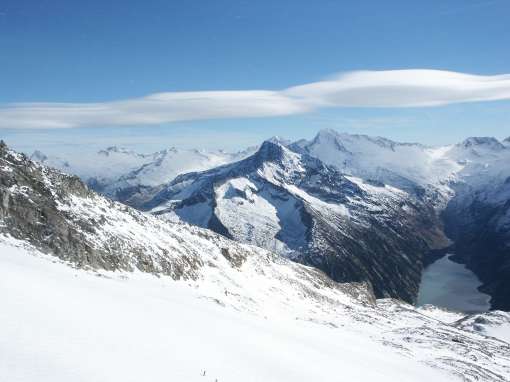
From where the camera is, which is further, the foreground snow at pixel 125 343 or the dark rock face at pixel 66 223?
the dark rock face at pixel 66 223

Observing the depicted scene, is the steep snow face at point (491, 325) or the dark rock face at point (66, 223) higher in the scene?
the dark rock face at point (66, 223)

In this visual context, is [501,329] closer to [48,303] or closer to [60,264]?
[60,264]

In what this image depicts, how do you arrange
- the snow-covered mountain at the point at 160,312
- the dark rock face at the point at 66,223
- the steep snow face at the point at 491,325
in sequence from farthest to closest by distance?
the steep snow face at the point at 491,325
the dark rock face at the point at 66,223
the snow-covered mountain at the point at 160,312

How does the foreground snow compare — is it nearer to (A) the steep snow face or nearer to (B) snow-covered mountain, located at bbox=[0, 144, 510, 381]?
(B) snow-covered mountain, located at bbox=[0, 144, 510, 381]

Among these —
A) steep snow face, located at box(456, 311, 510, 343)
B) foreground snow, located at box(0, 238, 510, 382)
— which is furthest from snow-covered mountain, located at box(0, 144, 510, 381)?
steep snow face, located at box(456, 311, 510, 343)

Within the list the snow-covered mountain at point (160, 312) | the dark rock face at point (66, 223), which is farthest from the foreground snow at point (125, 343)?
the dark rock face at point (66, 223)

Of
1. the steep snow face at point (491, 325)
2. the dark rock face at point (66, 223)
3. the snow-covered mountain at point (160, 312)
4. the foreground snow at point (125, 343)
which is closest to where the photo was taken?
the foreground snow at point (125, 343)

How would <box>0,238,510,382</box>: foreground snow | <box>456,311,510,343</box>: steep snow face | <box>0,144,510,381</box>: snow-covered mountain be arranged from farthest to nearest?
<box>456,311,510,343</box>: steep snow face
<box>0,144,510,381</box>: snow-covered mountain
<box>0,238,510,382</box>: foreground snow

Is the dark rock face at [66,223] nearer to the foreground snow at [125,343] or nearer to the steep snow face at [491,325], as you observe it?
the foreground snow at [125,343]

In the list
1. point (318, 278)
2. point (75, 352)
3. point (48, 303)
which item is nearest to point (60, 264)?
point (48, 303)
